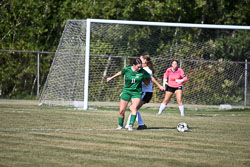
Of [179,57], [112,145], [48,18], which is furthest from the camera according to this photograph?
[48,18]

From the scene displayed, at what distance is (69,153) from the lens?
8312 mm

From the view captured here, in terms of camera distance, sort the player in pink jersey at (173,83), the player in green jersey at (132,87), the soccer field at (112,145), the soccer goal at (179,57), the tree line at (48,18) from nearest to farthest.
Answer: the soccer field at (112,145) < the player in green jersey at (132,87) < the player in pink jersey at (173,83) < the soccer goal at (179,57) < the tree line at (48,18)

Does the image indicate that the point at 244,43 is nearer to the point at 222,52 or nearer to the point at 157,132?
the point at 222,52

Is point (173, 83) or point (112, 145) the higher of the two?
point (112, 145)

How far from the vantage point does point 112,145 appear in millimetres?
9508

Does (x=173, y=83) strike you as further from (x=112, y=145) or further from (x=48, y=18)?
(x=48, y=18)

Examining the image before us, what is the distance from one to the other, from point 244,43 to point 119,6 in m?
7.55

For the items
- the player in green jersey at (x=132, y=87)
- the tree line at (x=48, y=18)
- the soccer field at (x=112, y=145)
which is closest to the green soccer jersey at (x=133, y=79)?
the player in green jersey at (x=132, y=87)

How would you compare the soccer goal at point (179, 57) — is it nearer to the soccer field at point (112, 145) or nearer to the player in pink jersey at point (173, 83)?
the player in pink jersey at point (173, 83)

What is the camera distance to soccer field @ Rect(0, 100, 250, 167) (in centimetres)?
776

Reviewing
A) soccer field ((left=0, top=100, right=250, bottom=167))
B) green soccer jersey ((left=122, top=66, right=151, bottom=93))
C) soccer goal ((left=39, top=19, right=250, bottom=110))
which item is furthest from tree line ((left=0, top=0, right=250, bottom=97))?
green soccer jersey ((left=122, top=66, right=151, bottom=93))

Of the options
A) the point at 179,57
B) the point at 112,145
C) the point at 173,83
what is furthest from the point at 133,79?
the point at 179,57

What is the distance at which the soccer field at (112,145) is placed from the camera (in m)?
7.76

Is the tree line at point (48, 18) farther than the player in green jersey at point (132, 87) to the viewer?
Yes
